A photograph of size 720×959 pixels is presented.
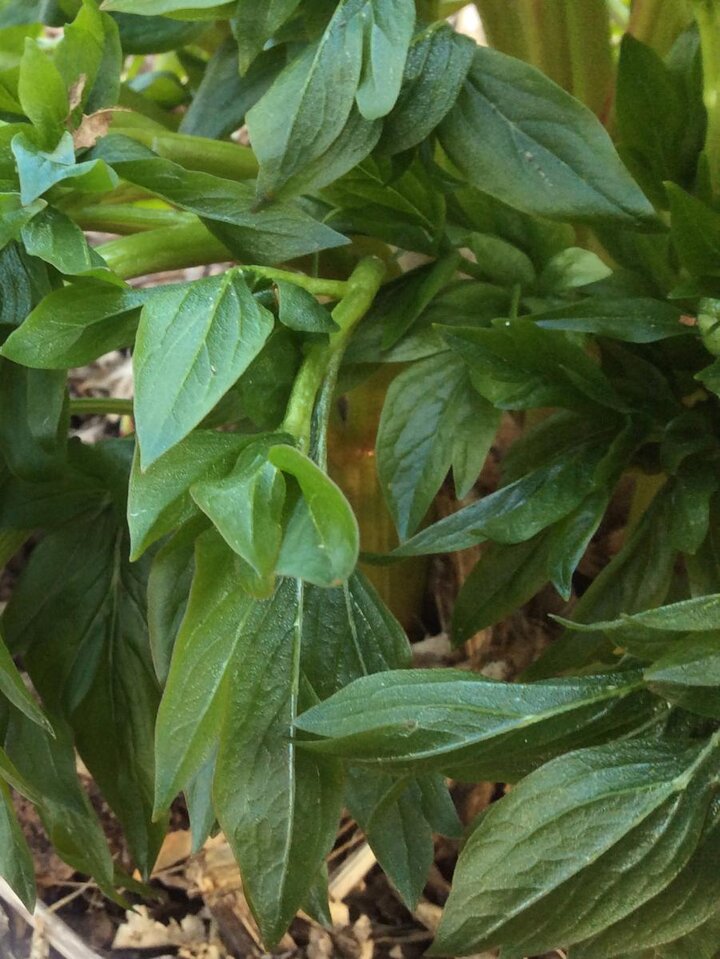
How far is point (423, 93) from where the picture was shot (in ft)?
1.68

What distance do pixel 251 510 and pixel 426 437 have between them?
0.21 m

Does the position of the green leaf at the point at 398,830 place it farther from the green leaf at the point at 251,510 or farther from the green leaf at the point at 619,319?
the green leaf at the point at 619,319

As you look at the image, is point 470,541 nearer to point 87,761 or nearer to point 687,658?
point 687,658

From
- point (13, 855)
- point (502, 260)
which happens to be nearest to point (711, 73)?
point (502, 260)

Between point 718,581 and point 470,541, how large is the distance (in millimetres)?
156

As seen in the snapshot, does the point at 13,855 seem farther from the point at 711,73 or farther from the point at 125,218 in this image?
the point at 711,73

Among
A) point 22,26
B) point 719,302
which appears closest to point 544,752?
point 719,302

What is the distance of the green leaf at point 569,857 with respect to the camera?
403 millimetres

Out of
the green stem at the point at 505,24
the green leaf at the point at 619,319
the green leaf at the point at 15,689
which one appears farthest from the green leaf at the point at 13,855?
the green stem at the point at 505,24

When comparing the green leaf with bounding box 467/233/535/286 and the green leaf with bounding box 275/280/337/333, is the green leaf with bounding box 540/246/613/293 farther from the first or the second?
the green leaf with bounding box 275/280/337/333

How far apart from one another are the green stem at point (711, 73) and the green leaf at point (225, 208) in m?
0.24

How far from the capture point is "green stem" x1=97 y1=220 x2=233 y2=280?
0.60 meters

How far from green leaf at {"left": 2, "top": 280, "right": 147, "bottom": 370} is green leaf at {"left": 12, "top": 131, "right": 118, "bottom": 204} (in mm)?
54

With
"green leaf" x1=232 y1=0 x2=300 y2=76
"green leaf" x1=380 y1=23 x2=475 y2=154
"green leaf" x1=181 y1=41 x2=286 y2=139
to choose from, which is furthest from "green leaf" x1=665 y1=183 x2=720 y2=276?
"green leaf" x1=181 y1=41 x2=286 y2=139
